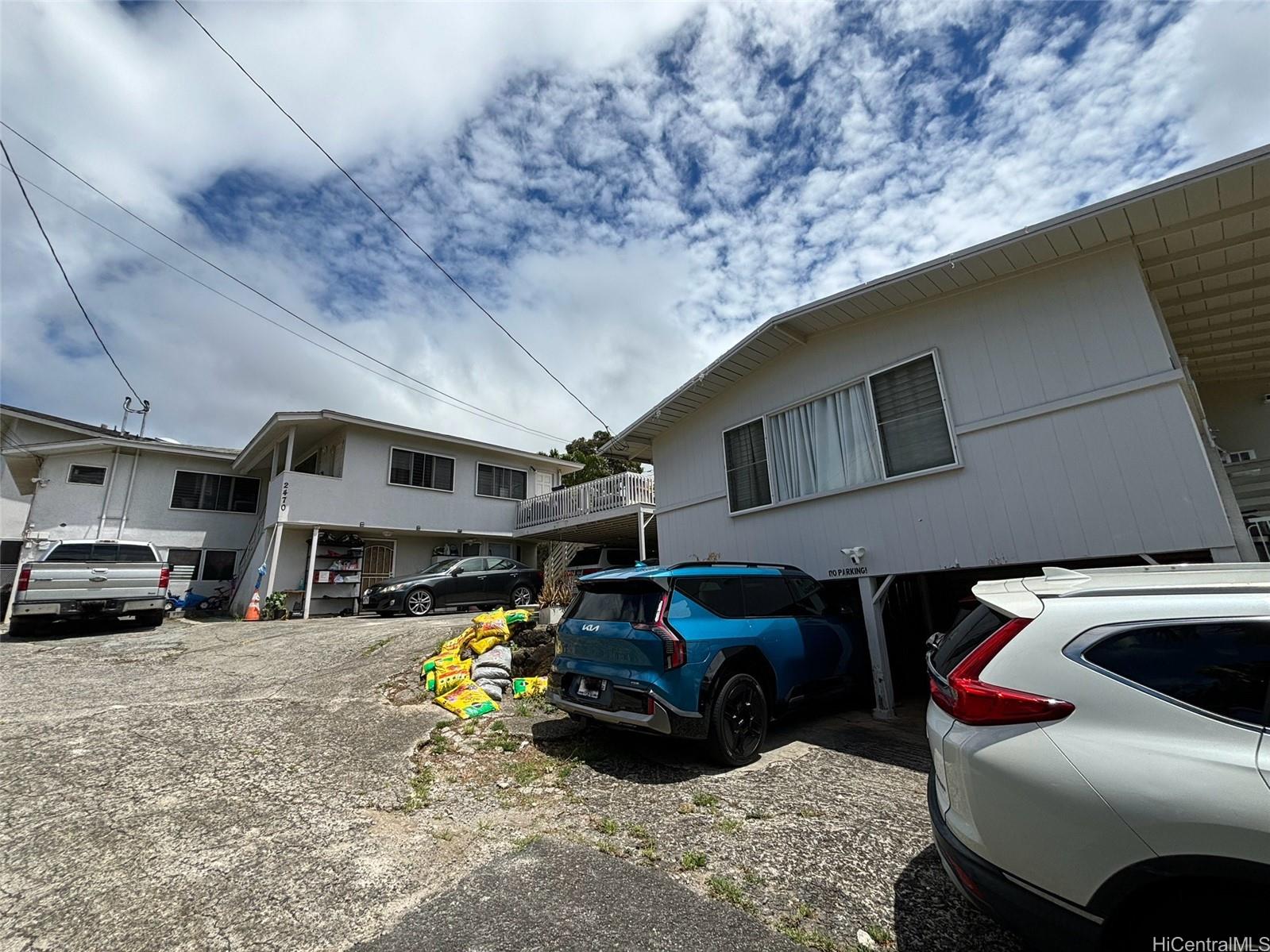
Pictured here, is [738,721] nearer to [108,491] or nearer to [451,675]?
[451,675]

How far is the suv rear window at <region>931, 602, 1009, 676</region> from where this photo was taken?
7.97ft

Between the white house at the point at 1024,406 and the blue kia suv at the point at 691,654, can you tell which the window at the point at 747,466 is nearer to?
the white house at the point at 1024,406

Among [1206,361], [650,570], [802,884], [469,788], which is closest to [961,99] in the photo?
[1206,361]

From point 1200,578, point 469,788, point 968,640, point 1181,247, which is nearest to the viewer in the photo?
point 1200,578

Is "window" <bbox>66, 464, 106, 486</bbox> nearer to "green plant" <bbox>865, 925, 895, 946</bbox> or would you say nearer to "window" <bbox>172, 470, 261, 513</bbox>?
"window" <bbox>172, 470, 261, 513</bbox>

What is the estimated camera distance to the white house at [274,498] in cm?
1582

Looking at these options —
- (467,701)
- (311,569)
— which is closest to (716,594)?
(467,701)

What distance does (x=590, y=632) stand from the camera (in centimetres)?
502

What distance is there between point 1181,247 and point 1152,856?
642 centimetres

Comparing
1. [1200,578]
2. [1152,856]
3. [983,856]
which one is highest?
[1200,578]

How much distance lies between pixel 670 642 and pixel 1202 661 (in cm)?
319

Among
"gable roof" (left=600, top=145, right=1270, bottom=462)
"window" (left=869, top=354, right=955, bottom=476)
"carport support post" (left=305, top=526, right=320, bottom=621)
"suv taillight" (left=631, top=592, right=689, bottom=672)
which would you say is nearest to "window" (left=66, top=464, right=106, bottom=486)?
"carport support post" (left=305, top=526, right=320, bottom=621)

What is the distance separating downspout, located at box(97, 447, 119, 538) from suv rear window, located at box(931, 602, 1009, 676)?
75.7 feet

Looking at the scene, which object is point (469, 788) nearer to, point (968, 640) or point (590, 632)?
point (590, 632)
